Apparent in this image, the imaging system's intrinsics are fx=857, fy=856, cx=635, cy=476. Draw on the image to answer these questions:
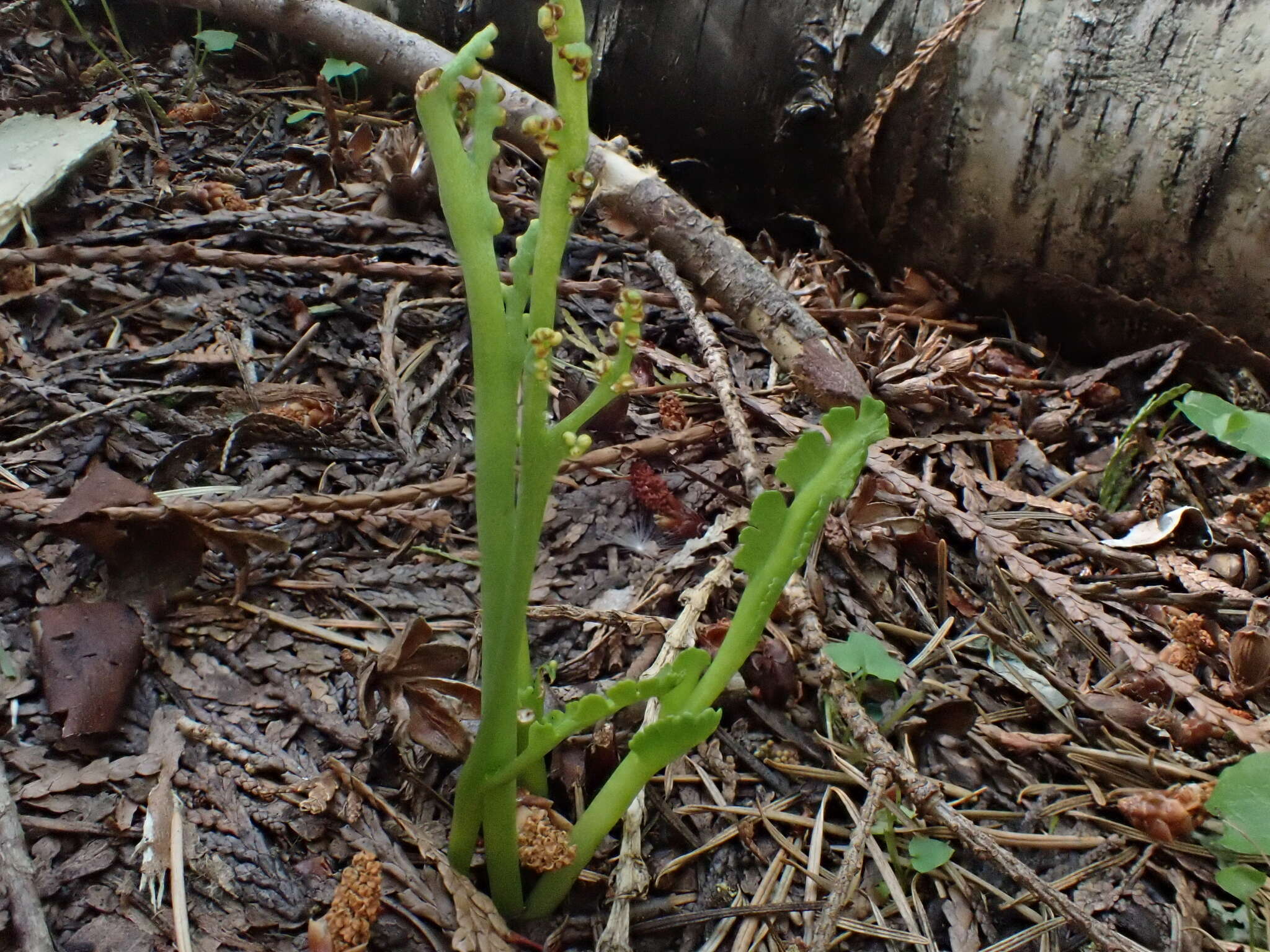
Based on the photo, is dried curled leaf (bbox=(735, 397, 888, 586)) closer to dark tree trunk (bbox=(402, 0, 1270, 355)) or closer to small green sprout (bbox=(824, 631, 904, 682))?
small green sprout (bbox=(824, 631, 904, 682))

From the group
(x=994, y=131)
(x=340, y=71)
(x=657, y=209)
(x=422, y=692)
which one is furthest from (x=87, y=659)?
(x=994, y=131)

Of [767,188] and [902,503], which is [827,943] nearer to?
[902,503]

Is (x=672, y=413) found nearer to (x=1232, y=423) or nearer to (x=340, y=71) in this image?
(x=1232, y=423)

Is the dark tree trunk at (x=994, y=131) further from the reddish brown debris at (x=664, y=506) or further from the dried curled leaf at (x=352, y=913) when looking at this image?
the dried curled leaf at (x=352, y=913)

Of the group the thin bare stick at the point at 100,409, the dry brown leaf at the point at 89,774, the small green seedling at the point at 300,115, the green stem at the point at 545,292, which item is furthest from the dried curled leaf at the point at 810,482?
the small green seedling at the point at 300,115

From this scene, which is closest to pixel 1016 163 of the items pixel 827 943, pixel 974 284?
pixel 974 284

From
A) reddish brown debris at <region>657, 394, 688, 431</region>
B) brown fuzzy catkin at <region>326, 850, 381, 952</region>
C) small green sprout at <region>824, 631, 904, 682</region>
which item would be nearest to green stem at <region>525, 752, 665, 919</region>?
brown fuzzy catkin at <region>326, 850, 381, 952</region>
